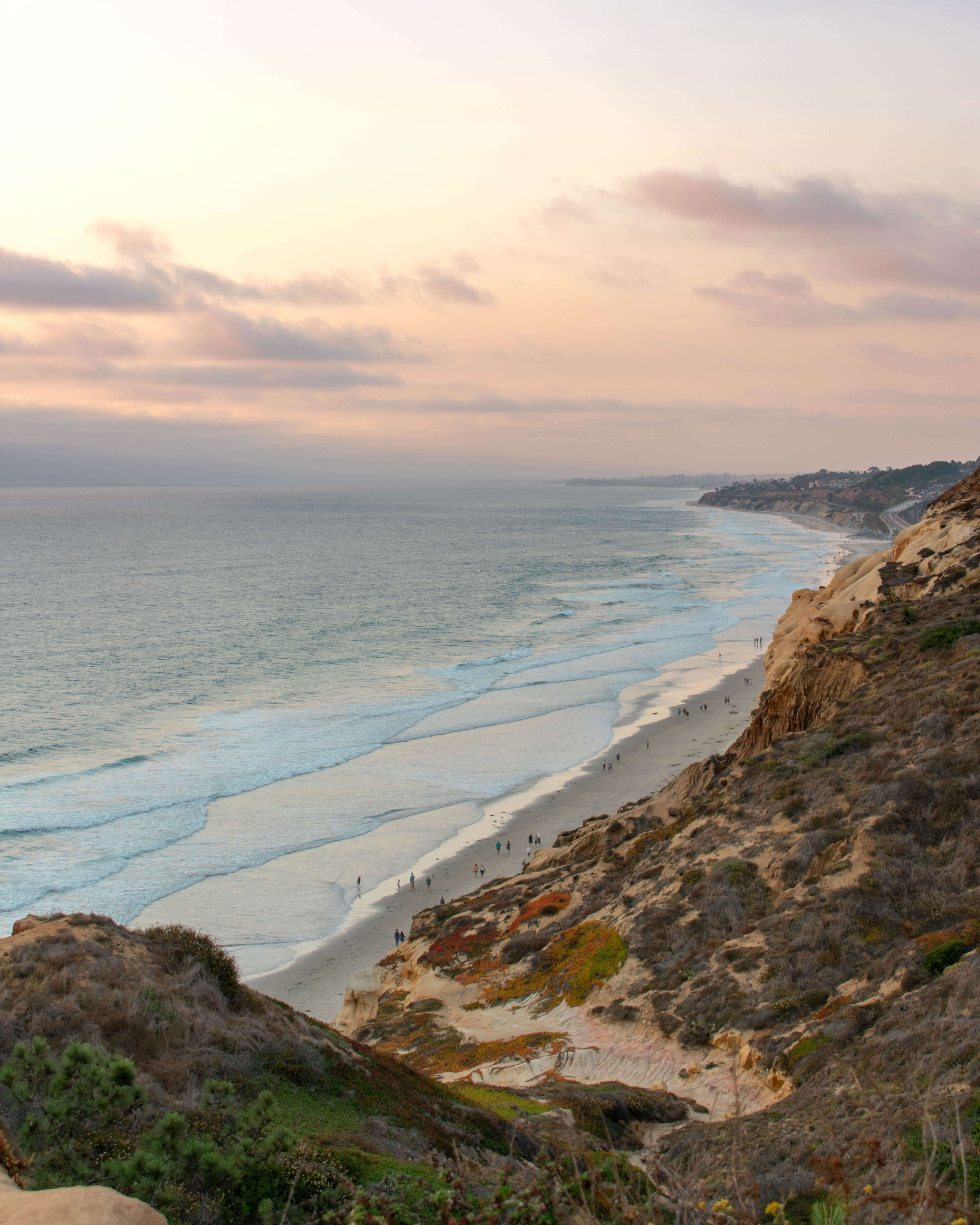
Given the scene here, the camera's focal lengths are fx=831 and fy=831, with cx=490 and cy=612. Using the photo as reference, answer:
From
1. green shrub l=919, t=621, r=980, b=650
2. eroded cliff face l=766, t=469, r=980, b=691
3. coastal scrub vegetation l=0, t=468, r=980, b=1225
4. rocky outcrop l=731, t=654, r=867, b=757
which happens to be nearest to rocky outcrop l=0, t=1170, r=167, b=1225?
coastal scrub vegetation l=0, t=468, r=980, b=1225

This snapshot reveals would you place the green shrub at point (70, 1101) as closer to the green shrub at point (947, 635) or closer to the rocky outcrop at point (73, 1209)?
the rocky outcrop at point (73, 1209)

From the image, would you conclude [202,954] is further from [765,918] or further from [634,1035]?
[765,918]

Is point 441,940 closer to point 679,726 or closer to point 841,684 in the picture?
point 841,684

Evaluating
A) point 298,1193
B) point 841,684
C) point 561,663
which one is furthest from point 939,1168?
point 561,663

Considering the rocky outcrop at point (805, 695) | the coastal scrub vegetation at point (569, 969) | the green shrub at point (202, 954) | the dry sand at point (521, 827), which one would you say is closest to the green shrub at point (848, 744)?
the rocky outcrop at point (805, 695)

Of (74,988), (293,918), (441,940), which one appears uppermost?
(74,988)
